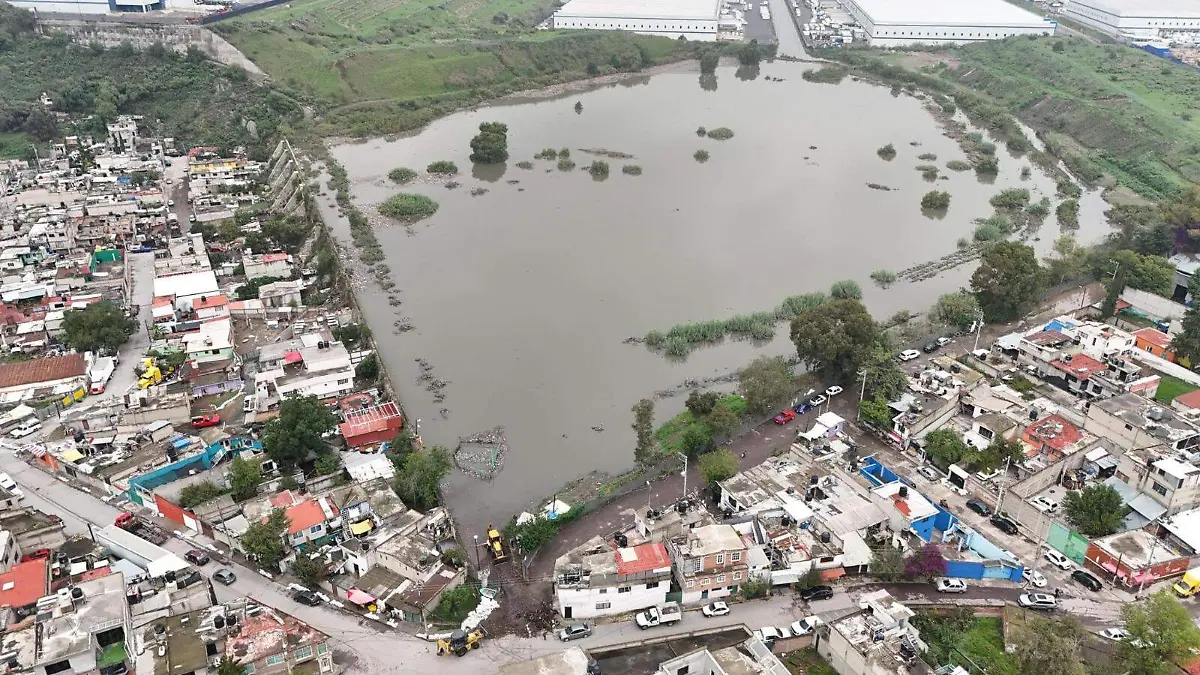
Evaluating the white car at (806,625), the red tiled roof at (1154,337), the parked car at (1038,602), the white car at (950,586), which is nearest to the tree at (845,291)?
the red tiled roof at (1154,337)

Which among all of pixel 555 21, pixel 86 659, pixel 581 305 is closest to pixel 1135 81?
pixel 555 21

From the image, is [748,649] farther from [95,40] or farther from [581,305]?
[95,40]

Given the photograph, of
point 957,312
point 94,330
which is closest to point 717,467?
point 957,312

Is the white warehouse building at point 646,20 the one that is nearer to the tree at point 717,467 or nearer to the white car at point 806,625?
the tree at point 717,467

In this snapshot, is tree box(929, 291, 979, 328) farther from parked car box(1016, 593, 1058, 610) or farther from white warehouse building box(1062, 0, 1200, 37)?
white warehouse building box(1062, 0, 1200, 37)

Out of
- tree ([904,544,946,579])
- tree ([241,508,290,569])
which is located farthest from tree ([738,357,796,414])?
tree ([241,508,290,569])
